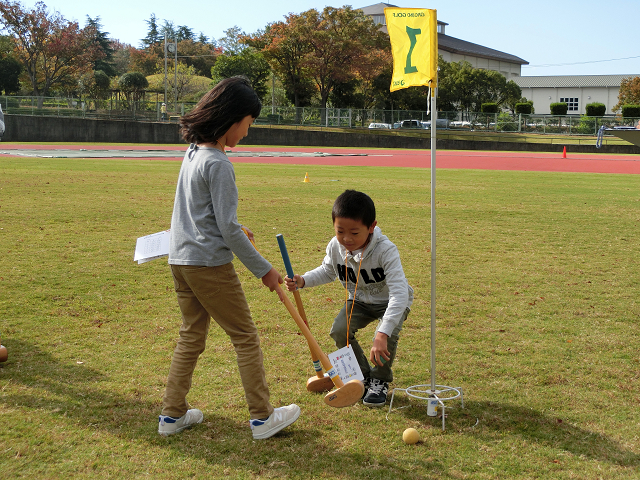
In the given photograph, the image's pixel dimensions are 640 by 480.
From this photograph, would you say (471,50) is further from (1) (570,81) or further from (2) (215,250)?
(2) (215,250)

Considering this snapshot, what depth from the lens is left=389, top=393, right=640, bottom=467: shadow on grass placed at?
11.0 feet

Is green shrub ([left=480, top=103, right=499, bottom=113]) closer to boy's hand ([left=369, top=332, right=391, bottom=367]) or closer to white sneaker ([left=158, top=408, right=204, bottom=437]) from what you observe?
boy's hand ([left=369, top=332, right=391, bottom=367])

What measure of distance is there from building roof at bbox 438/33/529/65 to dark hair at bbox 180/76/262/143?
3411 inches

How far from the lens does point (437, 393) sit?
4016 mm

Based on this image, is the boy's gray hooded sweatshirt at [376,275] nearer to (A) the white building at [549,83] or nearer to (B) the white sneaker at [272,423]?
(B) the white sneaker at [272,423]

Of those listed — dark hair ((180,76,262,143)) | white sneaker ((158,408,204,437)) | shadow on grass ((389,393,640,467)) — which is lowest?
shadow on grass ((389,393,640,467))

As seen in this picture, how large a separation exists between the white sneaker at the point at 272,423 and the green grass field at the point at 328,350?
0.21 ft

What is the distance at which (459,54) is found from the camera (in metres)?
90.9

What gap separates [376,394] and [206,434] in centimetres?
108

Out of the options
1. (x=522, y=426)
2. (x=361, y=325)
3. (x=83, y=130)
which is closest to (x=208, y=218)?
(x=361, y=325)

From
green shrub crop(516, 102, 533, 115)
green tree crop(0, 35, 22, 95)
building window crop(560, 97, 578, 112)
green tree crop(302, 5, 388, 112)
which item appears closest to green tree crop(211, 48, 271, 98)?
green tree crop(302, 5, 388, 112)

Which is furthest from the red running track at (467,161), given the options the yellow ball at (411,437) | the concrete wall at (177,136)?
the yellow ball at (411,437)

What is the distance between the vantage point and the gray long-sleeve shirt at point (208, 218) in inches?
125

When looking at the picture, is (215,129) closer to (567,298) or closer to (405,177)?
(567,298)
